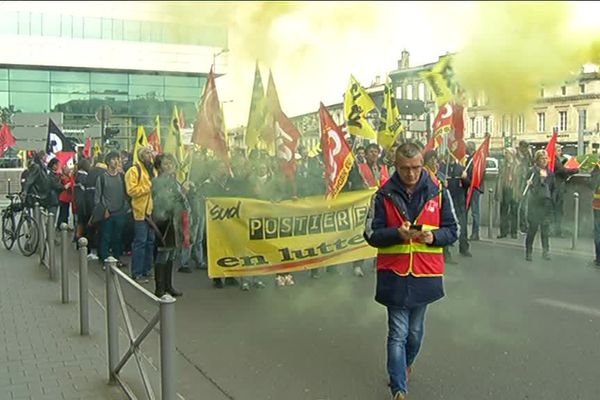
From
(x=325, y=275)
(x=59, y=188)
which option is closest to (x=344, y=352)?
(x=325, y=275)

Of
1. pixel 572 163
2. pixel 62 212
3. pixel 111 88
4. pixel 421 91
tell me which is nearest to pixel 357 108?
Answer: pixel 421 91

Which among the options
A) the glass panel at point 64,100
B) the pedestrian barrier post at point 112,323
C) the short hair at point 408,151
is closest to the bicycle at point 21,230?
the glass panel at point 64,100

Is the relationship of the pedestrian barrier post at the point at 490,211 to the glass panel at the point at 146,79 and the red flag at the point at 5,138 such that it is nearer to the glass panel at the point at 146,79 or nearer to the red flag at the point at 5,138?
the glass panel at the point at 146,79

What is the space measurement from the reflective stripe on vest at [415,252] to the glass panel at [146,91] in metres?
7.21

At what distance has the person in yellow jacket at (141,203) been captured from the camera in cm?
997

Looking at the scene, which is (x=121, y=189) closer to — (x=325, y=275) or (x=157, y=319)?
(x=325, y=275)

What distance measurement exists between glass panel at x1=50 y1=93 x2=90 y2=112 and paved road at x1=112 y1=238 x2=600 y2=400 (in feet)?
37.2

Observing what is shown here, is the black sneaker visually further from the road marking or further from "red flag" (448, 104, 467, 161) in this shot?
"red flag" (448, 104, 467, 161)

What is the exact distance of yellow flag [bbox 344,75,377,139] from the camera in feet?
37.7

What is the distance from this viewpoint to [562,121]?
401 inches

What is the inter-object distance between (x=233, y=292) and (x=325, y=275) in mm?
1735

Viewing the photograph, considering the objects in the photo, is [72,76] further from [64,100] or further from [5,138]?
[5,138]

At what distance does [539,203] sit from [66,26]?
861 cm

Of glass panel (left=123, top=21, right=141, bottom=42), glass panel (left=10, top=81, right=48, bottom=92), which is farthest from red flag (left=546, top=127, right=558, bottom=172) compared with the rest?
glass panel (left=10, top=81, right=48, bottom=92)
